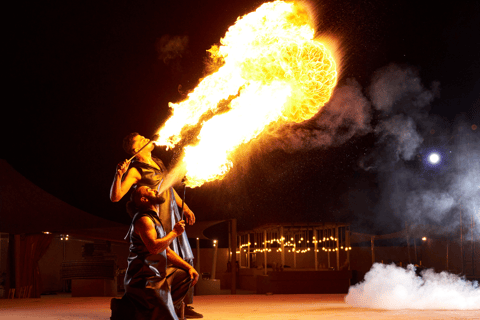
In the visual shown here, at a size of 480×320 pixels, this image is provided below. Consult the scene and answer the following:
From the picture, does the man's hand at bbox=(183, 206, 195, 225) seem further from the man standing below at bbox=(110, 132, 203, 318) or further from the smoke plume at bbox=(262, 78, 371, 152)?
the smoke plume at bbox=(262, 78, 371, 152)

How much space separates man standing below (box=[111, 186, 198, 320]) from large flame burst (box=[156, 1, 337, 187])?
1372mm

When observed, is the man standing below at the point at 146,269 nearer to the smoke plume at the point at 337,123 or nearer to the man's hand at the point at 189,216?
the man's hand at the point at 189,216

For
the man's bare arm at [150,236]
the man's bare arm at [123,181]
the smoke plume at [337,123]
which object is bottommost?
the man's bare arm at [150,236]

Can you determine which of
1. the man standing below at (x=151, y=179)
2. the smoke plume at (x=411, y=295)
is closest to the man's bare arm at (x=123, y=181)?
the man standing below at (x=151, y=179)

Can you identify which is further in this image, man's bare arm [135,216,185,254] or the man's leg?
the man's leg

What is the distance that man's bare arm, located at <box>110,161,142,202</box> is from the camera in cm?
416

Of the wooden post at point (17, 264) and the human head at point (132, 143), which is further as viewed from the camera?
the wooden post at point (17, 264)

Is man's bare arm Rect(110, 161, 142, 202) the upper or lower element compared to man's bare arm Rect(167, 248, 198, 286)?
upper

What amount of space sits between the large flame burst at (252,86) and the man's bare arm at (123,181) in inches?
23.0

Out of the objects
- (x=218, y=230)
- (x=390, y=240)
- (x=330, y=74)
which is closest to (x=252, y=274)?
(x=218, y=230)

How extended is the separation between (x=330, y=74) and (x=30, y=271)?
9.51m

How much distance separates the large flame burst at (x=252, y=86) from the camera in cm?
549

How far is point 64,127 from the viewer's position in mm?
26734

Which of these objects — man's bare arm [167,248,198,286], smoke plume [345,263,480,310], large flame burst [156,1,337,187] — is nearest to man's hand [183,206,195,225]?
large flame burst [156,1,337,187]
